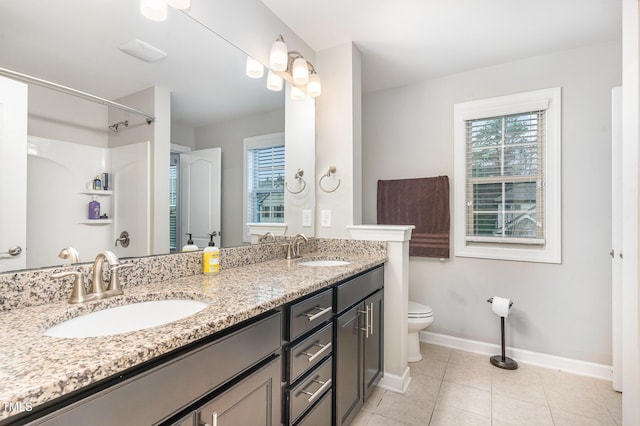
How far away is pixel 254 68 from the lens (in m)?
1.89

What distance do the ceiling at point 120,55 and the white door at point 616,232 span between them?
2.36m

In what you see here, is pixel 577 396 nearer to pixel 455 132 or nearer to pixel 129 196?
pixel 455 132

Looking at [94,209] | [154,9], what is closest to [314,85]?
[154,9]

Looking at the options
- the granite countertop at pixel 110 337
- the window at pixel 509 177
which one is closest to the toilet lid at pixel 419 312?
the window at pixel 509 177

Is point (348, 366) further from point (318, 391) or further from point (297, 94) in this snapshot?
point (297, 94)

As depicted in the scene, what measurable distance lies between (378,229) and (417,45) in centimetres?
144

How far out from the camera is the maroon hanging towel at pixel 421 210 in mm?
2764

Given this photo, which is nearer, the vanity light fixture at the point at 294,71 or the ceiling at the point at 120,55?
the ceiling at the point at 120,55

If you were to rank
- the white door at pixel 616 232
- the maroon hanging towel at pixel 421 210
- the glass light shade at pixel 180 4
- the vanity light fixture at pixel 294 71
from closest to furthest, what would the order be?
1. the glass light shade at pixel 180 4
2. the vanity light fixture at pixel 294 71
3. the white door at pixel 616 232
4. the maroon hanging towel at pixel 421 210

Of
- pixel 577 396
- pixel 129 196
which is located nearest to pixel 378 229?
pixel 129 196

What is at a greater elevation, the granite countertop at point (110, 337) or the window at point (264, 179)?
the window at point (264, 179)

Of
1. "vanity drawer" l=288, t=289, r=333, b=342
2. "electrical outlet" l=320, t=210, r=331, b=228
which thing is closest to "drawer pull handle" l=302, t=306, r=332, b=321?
"vanity drawer" l=288, t=289, r=333, b=342

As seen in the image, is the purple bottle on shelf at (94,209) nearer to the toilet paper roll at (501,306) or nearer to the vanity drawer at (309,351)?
the vanity drawer at (309,351)

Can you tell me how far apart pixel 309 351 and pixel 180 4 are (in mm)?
1630
